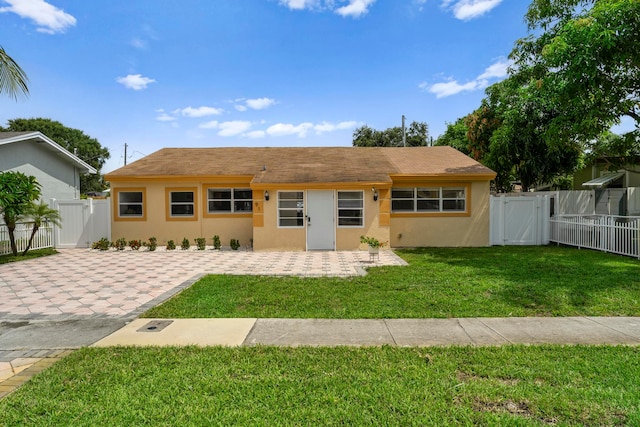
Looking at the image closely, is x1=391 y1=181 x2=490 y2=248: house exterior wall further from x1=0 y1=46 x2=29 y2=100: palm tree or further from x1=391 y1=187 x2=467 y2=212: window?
x1=0 y1=46 x2=29 y2=100: palm tree

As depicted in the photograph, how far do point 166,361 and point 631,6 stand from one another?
12483 millimetres

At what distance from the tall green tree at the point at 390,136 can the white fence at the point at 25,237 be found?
29.4 metres

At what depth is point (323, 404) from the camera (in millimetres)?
2879

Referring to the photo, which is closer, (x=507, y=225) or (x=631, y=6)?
(x=631, y=6)

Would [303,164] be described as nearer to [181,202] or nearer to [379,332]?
[181,202]

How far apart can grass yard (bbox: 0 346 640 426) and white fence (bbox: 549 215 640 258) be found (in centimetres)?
863

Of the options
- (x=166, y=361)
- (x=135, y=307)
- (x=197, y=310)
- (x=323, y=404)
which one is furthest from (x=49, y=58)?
(x=323, y=404)

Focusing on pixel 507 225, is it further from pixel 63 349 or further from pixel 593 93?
pixel 63 349

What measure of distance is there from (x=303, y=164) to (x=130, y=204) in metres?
7.27

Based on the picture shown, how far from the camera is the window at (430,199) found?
13.7 metres

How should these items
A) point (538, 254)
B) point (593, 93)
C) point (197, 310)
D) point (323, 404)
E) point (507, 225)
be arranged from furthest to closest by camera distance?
point (507, 225), point (538, 254), point (593, 93), point (197, 310), point (323, 404)

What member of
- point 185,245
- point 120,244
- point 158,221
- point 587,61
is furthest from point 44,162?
point 587,61

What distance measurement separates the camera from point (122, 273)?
8.80 m

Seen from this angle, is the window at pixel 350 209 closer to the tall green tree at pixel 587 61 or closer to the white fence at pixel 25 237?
the tall green tree at pixel 587 61
